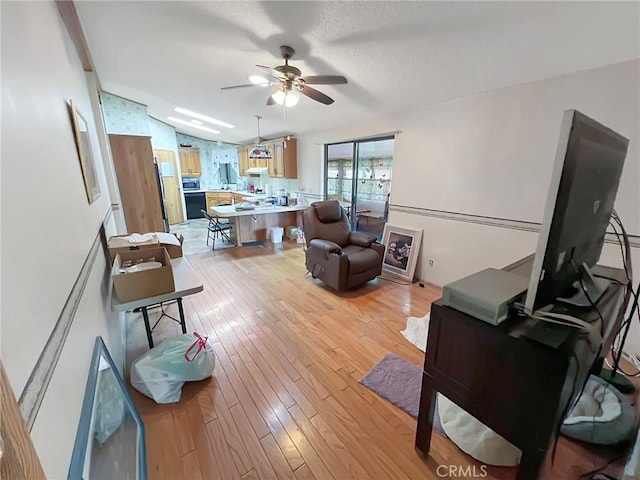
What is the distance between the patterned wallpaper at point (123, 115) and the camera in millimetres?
4246

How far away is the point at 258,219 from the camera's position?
5.22 metres

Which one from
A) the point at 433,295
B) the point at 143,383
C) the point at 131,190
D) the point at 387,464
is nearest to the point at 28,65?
the point at 143,383

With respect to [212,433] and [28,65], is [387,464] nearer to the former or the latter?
[212,433]

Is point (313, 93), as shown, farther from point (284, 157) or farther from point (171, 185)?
point (171, 185)

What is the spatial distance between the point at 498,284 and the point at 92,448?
5.77 feet

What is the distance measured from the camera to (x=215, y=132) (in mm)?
6840

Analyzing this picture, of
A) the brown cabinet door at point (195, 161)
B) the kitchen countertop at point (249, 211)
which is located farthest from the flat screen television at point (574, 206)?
the brown cabinet door at point (195, 161)

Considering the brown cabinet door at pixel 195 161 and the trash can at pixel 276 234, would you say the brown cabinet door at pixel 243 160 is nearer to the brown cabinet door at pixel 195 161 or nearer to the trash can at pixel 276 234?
the brown cabinet door at pixel 195 161

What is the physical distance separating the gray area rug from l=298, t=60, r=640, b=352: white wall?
1.66m

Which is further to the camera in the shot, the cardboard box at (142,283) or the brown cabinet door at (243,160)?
the brown cabinet door at (243,160)

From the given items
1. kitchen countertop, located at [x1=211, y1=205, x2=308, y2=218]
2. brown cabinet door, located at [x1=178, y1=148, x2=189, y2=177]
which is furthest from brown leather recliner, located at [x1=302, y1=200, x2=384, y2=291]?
brown cabinet door, located at [x1=178, y1=148, x2=189, y2=177]

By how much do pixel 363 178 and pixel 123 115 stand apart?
431cm

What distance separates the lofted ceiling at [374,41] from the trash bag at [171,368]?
2432 millimetres

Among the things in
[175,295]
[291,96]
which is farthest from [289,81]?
[175,295]
